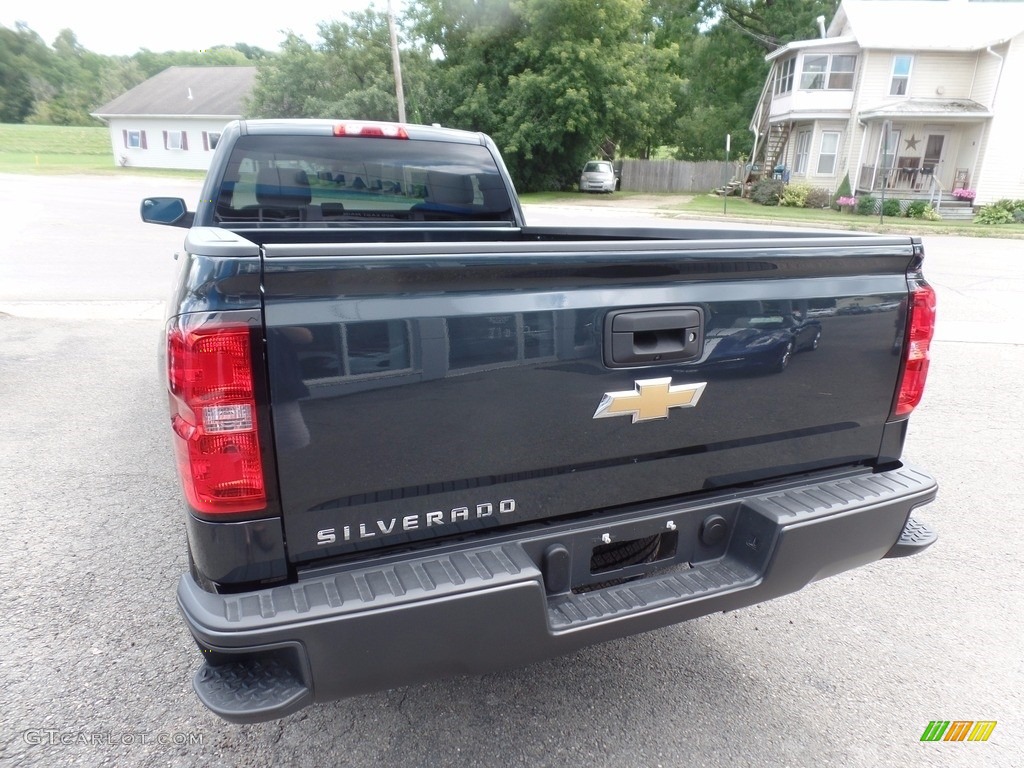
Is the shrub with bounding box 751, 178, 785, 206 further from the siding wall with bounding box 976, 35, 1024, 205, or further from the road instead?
the road

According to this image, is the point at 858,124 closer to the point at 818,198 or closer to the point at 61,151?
the point at 818,198

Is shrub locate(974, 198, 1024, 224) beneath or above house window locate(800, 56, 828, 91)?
beneath

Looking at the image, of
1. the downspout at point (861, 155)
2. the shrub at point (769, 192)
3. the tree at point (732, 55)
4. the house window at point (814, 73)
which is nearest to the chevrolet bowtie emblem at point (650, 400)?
the shrub at point (769, 192)

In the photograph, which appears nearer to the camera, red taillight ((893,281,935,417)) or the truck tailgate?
the truck tailgate

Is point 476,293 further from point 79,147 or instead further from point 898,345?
point 79,147

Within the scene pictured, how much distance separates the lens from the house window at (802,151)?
31073 mm

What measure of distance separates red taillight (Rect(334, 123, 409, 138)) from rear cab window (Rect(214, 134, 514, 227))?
31 mm

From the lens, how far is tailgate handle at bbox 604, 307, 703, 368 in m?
1.94

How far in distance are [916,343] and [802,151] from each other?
110 ft

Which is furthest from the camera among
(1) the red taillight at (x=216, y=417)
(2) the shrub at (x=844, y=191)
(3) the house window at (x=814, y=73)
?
(3) the house window at (x=814, y=73)

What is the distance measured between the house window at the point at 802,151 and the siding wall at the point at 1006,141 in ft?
22.3

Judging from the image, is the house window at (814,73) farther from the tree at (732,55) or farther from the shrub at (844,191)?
the tree at (732,55)

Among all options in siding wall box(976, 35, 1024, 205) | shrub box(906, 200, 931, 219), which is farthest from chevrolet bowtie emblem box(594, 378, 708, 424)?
siding wall box(976, 35, 1024, 205)

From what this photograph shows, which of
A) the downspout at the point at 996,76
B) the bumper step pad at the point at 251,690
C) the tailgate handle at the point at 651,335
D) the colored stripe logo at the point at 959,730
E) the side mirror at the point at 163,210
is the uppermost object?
the downspout at the point at 996,76
